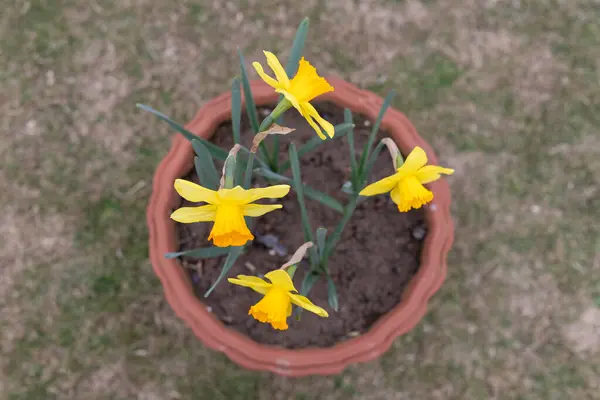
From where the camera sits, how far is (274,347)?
131cm

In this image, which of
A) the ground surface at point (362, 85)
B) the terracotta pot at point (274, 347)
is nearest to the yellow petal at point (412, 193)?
the terracotta pot at point (274, 347)

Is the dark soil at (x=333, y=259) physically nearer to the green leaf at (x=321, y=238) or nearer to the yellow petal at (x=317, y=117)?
the green leaf at (x=321, y=238)

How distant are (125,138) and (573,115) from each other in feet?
4.86

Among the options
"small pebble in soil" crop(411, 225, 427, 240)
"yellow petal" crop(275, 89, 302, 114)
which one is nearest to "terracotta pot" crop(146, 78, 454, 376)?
"small pebble in soil" crop(411, 225, 427, 240)

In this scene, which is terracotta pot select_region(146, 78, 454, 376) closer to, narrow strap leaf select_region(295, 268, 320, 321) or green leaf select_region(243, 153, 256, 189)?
narrow strap leaf select_region(295, 268, 320, 321)

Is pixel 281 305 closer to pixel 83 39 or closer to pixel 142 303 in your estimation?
pixel 142 303

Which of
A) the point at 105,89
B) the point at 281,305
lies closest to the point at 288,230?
the point at 281,305

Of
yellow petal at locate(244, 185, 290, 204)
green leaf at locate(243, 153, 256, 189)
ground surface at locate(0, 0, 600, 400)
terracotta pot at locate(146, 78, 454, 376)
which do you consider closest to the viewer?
yellow petal at locate(244, 185, 290, 204)

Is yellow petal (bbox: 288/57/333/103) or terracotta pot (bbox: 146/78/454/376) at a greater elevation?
yellow petal (bbox: 288/57/333/103)

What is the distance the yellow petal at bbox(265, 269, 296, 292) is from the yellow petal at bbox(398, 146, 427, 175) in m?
0.24

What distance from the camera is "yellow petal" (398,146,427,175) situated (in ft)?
2.79

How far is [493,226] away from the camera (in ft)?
5.75

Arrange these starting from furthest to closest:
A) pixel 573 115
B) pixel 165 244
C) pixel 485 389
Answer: pixel 573 115 → pixel 485 389 → pixel 165 244

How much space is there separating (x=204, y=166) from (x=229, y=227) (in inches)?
9.7
